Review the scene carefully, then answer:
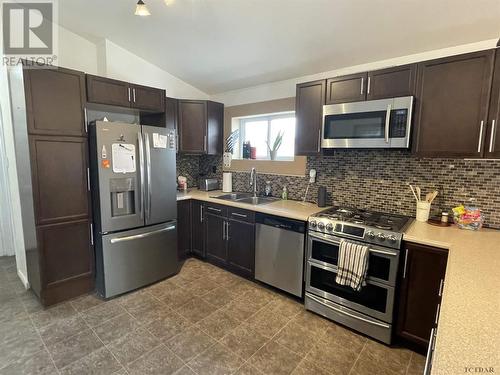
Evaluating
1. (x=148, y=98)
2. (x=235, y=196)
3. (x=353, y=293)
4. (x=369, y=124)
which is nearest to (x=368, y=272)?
(x=353, y=293)

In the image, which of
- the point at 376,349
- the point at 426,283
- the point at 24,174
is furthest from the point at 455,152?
the point at 24,174

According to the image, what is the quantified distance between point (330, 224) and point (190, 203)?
191cm

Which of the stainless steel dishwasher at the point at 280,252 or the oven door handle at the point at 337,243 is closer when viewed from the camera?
the oven door handle at the point at 337,243

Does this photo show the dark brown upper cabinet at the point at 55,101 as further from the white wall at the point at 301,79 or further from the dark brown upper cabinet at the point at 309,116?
the dark brown upper cabinet at the point at 309,116

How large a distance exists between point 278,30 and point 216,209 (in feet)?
6.53

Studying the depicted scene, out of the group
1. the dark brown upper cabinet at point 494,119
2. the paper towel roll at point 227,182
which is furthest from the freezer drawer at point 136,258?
the dark brown upper cabinet at point 494,119

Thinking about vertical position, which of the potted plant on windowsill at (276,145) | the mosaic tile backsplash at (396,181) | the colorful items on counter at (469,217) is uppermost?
the potted plant on windowsill at (276,145)

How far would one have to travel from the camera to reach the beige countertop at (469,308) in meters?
0.73

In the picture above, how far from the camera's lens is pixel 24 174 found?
2334 mm

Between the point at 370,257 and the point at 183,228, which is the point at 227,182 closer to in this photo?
the point at 183,228

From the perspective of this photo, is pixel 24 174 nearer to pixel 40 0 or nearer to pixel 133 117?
pixel 133 117

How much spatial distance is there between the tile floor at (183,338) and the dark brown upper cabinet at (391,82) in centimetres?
201

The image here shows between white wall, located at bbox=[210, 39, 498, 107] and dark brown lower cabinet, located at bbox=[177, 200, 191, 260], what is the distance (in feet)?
5.42

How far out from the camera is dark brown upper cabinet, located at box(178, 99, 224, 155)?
11.5 feet
